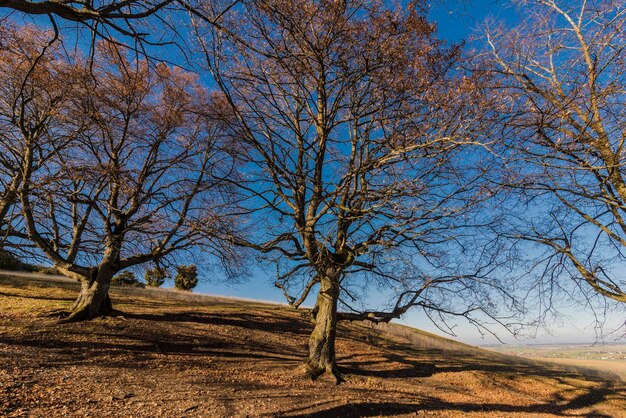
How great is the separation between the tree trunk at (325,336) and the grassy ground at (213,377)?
1.44ft

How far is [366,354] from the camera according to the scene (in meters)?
12.3

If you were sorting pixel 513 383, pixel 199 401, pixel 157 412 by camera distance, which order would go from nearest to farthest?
pixel 157 412 < pixel 199 401 < pixel 513 383

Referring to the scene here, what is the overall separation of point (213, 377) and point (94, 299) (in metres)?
6.00

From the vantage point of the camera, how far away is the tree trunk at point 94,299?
1072 centimetres

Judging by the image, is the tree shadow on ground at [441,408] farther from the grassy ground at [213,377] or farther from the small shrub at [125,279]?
the small shrub at [125,279]

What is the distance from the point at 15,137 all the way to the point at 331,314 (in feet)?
31.0

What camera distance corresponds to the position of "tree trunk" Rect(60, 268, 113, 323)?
10719 millimetres

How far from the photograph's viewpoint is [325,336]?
28.4 ft

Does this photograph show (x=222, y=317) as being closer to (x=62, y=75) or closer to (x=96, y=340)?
(x=96, y=340)

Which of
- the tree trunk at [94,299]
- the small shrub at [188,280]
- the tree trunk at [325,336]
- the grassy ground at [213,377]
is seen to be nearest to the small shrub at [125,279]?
the small shrub at [188,280]

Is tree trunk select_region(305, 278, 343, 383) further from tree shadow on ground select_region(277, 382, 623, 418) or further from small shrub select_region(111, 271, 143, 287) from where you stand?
small shrub select_region(111, 271, 143, 287)

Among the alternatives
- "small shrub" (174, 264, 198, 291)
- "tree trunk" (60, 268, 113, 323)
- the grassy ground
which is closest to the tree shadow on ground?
the grassy ground

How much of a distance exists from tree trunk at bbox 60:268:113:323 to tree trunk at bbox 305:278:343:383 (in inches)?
270

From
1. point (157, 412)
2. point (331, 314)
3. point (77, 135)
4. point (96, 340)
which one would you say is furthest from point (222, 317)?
point (157, 412)
